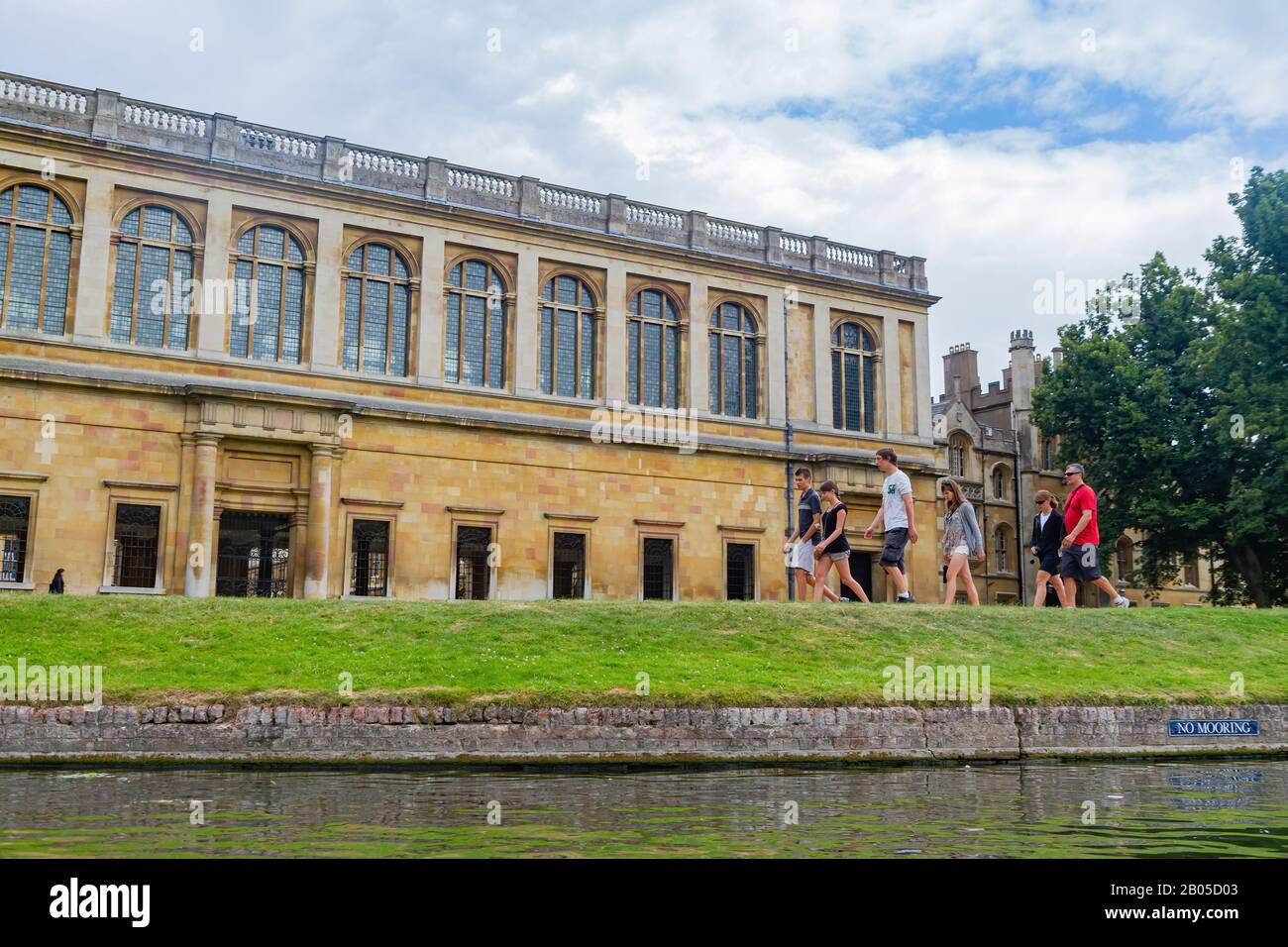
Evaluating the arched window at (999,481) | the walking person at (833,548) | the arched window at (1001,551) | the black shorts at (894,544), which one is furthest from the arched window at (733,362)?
the arched window at (999,481)

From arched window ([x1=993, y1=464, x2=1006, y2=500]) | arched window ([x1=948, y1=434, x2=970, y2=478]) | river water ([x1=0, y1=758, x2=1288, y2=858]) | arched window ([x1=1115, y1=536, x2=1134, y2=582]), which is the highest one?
arched window ([x1=948, y1=434, x2=970, y2=478])

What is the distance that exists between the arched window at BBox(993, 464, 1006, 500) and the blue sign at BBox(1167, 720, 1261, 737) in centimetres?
5254

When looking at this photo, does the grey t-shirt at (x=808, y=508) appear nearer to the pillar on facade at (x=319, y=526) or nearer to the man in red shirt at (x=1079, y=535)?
the man in red shirt at (x=1079, y=535)

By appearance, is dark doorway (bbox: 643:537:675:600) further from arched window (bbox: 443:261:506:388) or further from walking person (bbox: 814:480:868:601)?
walking person (bbox: 814:480:868:601)

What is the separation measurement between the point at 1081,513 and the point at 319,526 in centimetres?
2184

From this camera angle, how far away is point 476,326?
3828cm

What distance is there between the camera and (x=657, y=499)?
39.3 meters

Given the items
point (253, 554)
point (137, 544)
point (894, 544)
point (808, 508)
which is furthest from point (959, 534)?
point (137, 544)

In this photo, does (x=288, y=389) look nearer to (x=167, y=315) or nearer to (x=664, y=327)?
(x=167, y=315)

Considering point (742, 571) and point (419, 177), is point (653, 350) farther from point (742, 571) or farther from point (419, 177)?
point (419, 177)

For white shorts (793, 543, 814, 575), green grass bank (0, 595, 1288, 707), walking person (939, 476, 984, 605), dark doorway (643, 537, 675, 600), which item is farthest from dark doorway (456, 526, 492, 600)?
walking person (939, 476, 984, 605)

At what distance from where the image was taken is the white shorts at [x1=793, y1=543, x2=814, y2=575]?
20.5m

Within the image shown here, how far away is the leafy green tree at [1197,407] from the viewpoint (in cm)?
4244

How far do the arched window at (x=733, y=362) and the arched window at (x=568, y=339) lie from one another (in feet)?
15.8
